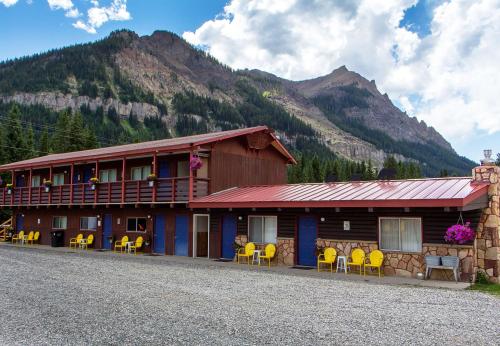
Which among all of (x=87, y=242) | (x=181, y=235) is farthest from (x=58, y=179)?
(x=181, y=235)

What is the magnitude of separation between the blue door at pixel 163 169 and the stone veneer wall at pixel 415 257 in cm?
1068

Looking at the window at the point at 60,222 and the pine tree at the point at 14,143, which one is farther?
the pine tree at the point at 14,143

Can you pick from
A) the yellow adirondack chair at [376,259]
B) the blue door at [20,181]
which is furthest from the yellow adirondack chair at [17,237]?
the yellow adirondack chair at [376,259]

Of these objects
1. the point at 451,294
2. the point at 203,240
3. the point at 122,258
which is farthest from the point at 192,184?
the point at 451,294

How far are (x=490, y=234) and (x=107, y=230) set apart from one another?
19.8 meters

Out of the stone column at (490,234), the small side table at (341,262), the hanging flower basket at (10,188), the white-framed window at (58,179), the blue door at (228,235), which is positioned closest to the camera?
the stone column at (490,234)

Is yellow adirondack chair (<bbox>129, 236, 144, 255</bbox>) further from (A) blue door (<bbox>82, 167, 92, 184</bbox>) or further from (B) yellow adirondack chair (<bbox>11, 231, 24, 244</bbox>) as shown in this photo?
(B) yellow adirondack chair (<bbox>11, 231, 24, 244</bbox>)

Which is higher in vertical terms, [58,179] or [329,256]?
[58,179]

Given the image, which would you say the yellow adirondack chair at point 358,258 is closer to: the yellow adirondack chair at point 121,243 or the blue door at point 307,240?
the blue door at point 307,240

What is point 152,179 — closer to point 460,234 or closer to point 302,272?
point 302,272

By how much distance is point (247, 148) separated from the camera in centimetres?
2483

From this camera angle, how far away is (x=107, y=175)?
27.1 m

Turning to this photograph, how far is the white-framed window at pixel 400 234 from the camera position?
15125mm

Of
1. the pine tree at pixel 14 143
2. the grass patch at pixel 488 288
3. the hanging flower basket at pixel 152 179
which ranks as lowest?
the grass patch at pixel 488 288
